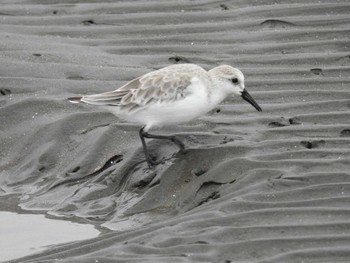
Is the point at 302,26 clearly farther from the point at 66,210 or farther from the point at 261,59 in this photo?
the point at 66,210

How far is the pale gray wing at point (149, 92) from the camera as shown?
9.20m

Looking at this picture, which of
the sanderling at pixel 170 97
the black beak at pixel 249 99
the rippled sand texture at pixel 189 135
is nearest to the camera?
the rippled sand texture at pixel 189 135

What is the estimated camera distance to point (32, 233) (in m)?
8.76

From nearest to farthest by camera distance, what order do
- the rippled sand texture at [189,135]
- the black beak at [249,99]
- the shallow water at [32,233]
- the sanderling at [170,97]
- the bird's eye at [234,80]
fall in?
the rippled sand texture at [189,135] < the shallow water at [32,233] < the sanderling at [170,97] < the bird's eye at [234,80] < the black beak at [249,99]

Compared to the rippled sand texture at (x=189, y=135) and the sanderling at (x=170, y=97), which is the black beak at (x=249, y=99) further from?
the rippled sand texture at (x=189, y=135)

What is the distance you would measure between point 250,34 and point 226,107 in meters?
1.81

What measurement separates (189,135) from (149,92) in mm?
633

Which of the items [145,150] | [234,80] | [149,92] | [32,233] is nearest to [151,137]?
[145,150]

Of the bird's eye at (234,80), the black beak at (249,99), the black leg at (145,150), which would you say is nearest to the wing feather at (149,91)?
the black leg at (145,150)

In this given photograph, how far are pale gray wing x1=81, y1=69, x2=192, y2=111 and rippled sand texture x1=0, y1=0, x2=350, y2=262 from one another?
541 mm

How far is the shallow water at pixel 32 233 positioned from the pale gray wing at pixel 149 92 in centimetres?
122

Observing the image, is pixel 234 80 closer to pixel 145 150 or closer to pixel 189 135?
pixel 189 135

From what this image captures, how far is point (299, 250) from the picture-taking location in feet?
23.0

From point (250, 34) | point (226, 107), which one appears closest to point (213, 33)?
point (250, 34)
